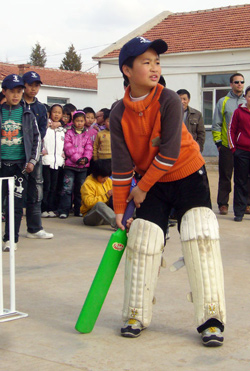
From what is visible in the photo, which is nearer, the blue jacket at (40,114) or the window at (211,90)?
the blue jacket at (40,114)

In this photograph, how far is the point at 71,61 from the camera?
75.9 m

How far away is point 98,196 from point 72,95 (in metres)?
36.0

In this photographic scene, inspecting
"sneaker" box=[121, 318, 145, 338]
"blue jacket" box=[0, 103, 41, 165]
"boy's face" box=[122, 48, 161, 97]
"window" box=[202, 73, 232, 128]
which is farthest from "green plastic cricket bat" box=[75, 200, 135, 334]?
"window" box=[202, 73, 232, 128]

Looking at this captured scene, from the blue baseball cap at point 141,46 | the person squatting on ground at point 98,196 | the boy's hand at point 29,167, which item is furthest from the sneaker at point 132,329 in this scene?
the person squatting on ground at point 98,196

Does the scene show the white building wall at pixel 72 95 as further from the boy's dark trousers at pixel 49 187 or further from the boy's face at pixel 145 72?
the boy's face at pixel 145 72

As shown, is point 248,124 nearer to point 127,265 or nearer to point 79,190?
point 79,190

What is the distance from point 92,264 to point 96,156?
12.8 feet

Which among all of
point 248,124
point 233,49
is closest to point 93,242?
point 248,124

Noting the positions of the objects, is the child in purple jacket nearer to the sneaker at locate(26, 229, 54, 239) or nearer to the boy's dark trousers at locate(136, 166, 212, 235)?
the sneaker at locate(26, 229, 54, 239)

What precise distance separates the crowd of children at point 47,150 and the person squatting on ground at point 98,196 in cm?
2

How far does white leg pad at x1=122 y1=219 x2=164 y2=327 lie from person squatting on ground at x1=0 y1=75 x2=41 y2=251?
9.94 ft

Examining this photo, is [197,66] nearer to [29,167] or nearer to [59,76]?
[29,167]

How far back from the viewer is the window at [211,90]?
25.0m

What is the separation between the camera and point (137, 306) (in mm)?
3861
